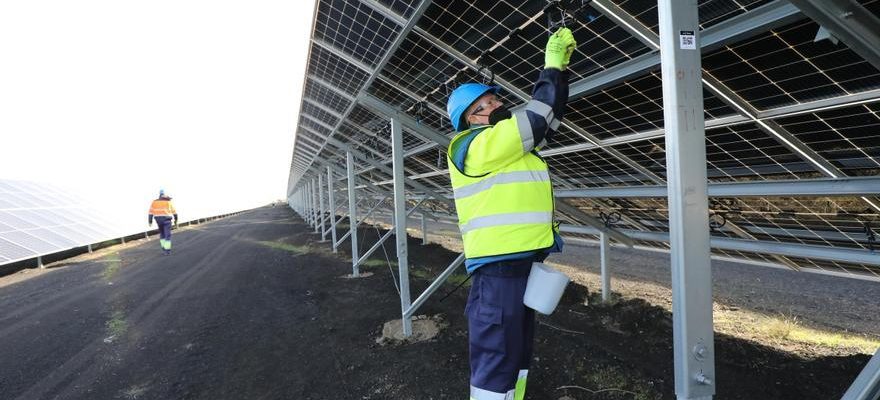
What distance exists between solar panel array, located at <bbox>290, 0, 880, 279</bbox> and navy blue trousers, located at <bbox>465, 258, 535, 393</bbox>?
1.73 m

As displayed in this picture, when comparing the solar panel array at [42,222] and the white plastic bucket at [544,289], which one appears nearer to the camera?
the white plastic bucket at [544,289]

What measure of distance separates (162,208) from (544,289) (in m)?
17.0

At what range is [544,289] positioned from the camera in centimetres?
240

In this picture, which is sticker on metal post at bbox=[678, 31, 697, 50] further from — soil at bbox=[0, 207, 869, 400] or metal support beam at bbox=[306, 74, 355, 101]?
metal support beam at bbox=[306, 74, 355, 101]

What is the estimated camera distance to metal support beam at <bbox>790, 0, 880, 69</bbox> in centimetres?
163

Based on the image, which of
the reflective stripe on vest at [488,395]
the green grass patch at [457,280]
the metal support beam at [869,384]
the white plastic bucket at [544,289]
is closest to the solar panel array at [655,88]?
the metal support beam at [869,384]

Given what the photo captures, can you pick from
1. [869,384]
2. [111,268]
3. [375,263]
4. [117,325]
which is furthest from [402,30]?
[111,268]

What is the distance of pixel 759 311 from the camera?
25.3 feet

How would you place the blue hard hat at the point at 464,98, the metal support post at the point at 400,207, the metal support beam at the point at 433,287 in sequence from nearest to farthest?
1. the blue hard hat at the point at 464,98
2. the metal support beam at the point at 433,287
3. the metal support post at the point at 400,207

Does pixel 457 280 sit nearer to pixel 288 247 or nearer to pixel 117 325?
pixel 117 325

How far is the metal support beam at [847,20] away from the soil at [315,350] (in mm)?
3372

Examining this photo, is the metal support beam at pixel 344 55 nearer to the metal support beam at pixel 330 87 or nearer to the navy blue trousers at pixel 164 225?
the metal support beam at pixel 330 87

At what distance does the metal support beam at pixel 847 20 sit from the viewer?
5.36 ft

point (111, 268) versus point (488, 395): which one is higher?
point (488, 395)
